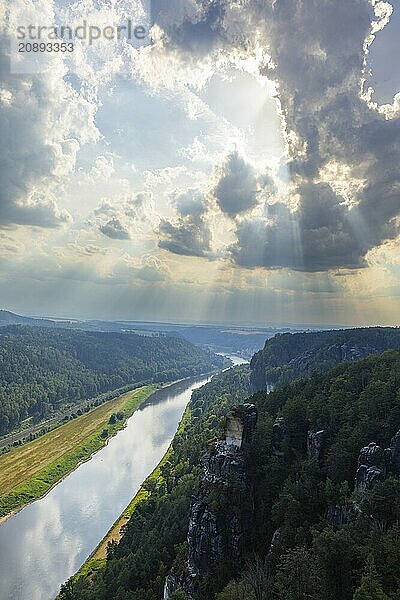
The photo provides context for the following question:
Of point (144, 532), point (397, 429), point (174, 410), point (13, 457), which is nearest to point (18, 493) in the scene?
point (13, 457)

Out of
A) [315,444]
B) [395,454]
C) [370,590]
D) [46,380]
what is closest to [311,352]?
[46,380]

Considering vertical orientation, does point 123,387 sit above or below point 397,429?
below

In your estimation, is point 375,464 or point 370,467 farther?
point 375,464

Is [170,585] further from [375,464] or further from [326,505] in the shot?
[375,464]

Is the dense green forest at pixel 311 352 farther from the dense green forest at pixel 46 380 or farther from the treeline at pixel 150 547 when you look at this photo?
the dense green forest at pixel 46 380

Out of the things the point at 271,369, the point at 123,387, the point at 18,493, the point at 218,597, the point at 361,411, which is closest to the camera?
the point at 218,597

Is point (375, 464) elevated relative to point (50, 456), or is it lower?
elevated

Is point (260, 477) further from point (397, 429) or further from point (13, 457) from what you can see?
point (13, 457)

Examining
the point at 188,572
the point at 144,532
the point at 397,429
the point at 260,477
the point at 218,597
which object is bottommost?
the point at 144,532
